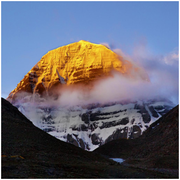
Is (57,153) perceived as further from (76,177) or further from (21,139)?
(76,177)

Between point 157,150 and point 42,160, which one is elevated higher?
point 157,150

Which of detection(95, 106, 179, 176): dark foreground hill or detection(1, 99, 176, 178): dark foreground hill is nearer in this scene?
detection(1, 99, 176, 178): dark foreground hill

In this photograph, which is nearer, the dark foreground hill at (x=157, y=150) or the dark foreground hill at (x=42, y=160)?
the dark foreground hill at (x=42, y=160)

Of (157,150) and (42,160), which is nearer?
(42,160)

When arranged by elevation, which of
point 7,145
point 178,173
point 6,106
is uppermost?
point 6,106

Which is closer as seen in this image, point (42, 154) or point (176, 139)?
point (42, 154)

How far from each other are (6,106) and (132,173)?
48.0m

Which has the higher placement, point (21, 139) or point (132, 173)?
point (21, 139)

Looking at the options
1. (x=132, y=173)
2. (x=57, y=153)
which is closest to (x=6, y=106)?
(x=57, y=153)

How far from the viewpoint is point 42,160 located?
5947 centimetres

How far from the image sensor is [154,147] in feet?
315

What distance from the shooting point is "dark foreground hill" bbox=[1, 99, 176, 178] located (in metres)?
48.9

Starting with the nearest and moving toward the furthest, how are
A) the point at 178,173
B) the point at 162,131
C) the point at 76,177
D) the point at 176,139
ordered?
the point at 76,177, the point at 178,173, the point at 176,139, the point at 162,131

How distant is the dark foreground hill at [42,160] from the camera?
161ft
